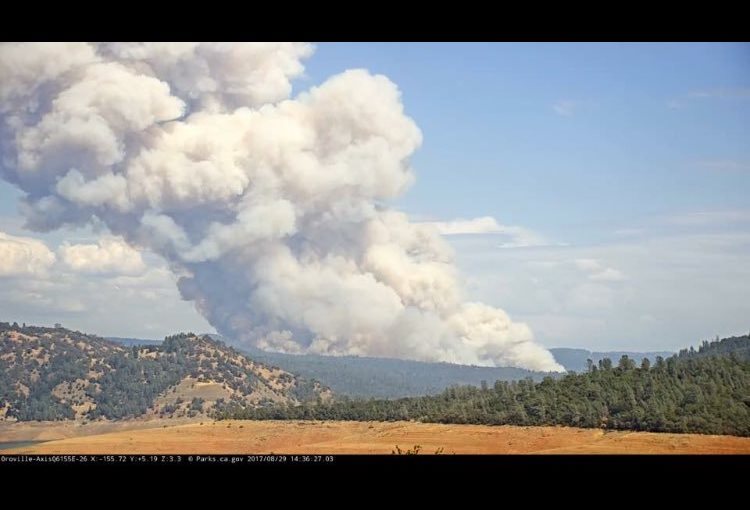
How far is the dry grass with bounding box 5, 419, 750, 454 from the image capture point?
1480 cm

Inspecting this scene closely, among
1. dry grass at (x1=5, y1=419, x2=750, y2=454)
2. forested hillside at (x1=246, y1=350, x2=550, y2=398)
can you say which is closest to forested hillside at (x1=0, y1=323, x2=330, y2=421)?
forested hillside at (x1=246, y1=350, x2=550, y2=398)

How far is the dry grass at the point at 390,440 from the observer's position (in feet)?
48.5

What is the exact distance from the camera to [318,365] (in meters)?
51.5

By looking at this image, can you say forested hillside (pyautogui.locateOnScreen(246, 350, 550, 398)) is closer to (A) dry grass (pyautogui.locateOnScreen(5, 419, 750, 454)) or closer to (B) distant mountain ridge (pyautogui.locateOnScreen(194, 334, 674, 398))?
(B) distant mountain ridge (pyautogui.locateOnScreen(194, 334, 674, 398))

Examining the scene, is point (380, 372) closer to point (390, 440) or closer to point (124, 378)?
point (124, 378)

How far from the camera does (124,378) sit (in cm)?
3384

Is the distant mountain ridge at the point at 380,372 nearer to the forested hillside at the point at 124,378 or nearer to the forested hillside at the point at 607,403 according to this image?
the forested hillside at the point at 124,378

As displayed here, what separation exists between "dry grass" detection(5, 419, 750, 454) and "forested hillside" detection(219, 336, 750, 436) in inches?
44.9

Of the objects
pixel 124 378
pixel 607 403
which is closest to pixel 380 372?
pixel 124 378

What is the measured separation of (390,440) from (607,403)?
22.8 feet

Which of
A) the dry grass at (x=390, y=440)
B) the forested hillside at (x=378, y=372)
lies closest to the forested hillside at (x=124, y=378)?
A: the forested hillside at (x=378, y=372)
